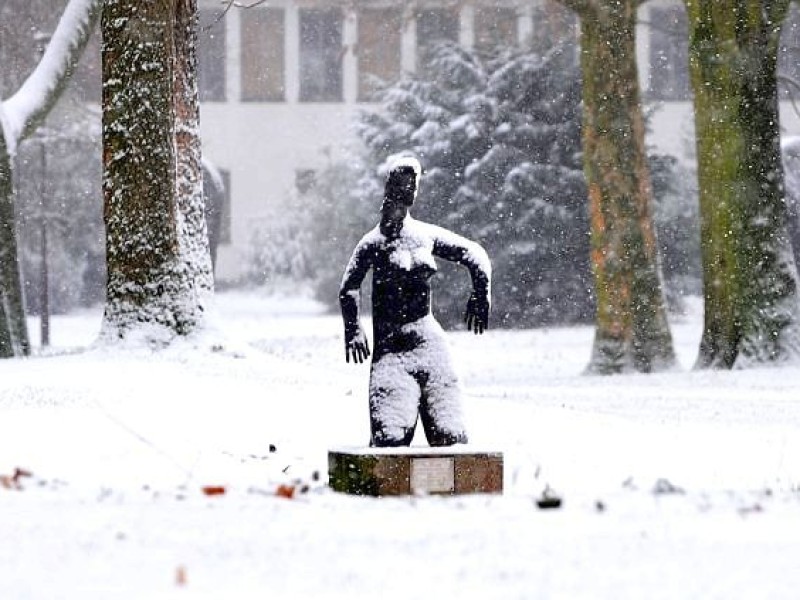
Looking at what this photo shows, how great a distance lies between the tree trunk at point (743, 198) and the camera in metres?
20.8

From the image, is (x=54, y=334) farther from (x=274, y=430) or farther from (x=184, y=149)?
(x=274, y=430)

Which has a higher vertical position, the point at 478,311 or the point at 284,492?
the point at 478,311

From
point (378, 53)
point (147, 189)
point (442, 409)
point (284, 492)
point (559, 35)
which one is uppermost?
point (378, 53)

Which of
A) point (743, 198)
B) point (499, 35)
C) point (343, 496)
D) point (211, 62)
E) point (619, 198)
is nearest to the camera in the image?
point (343, 496)

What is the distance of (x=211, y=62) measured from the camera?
5194 centimetres

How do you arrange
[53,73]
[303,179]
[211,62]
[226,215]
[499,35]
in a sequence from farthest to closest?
[303,179] < [211,62] < [226,215] < [499,35] < [53,73]

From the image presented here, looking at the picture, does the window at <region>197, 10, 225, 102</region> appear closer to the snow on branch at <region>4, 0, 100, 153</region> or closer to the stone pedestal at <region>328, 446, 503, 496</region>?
the snow on branch at <region>4, 0, 100, 153</region>

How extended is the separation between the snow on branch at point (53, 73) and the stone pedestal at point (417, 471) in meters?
12.8

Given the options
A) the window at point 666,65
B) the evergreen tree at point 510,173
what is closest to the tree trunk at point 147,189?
the evergreen tree at point 510,173

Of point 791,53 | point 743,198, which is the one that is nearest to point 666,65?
point 791,53

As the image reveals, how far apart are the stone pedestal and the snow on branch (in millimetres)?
12819

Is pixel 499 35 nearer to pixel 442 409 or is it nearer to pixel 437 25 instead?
pixel 437 25

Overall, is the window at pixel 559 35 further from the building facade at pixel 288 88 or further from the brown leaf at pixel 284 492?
the brown leaf at pixel 284 492

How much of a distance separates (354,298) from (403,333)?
1.36ft
